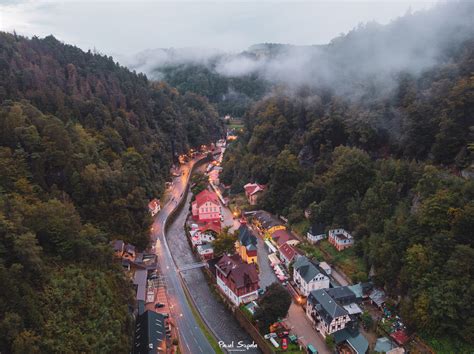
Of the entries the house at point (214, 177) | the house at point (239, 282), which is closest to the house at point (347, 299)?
the house at point (239, 282)

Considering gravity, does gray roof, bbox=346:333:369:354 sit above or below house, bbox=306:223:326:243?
below

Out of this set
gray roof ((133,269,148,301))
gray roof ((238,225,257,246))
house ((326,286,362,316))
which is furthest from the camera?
gray roof ((238,225,257,246))

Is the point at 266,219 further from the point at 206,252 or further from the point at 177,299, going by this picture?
the point at 177,299

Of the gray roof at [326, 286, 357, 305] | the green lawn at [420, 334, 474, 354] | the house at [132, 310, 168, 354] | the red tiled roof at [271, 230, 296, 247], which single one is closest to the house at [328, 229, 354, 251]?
the red tiled roof at [271, 230, 296, 247]

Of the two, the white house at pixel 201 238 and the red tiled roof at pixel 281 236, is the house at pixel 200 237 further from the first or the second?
the red tiled roof at pixel 281 236

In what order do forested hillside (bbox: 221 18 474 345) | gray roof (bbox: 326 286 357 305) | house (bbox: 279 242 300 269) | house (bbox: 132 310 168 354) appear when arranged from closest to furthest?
house (bbox: 132 310 168 354) < forested hillside (bbox: 221 18 474 345) < gray roof (bbox: 326 286 357 305) < house (bbox: 279 242 300 269)

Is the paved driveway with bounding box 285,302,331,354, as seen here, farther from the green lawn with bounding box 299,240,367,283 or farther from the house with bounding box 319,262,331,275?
the green lawn with bounding box 299,240,367,283

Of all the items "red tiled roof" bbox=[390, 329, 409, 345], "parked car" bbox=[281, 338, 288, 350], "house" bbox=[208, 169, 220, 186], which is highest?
"house" bbox=[208, 169, 220, 186]

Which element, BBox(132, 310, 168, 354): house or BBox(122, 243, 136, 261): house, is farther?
BBox(122, 243, 136, 261): house
